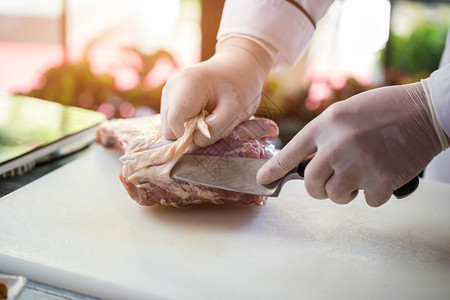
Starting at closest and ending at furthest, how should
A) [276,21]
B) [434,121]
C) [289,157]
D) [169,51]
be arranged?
[434,121]
[289,157]
[276,21]
[169,51]

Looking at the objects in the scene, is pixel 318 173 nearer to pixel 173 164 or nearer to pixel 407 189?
pixel 407 189

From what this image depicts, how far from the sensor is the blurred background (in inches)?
118

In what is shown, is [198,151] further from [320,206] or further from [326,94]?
[326,94]

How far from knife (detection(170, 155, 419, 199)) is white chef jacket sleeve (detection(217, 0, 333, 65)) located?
0.56 meters

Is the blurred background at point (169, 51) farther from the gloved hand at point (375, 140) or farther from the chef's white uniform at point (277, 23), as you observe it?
the gloved hand at point (375, 140)

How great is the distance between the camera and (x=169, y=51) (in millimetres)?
3170

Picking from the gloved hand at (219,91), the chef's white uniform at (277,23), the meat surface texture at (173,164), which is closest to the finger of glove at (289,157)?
the meat surface texture at (173,164)

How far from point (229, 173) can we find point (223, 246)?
8.9 inches

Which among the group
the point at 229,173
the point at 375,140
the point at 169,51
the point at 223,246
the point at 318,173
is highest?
the point at 375,140

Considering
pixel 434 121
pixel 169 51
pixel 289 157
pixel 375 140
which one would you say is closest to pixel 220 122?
pixel 289 157

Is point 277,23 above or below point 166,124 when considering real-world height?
above

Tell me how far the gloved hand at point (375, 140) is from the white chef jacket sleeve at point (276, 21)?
65 centimetres

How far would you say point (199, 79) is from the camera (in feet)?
4.74

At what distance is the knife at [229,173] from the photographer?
1.24 metres
